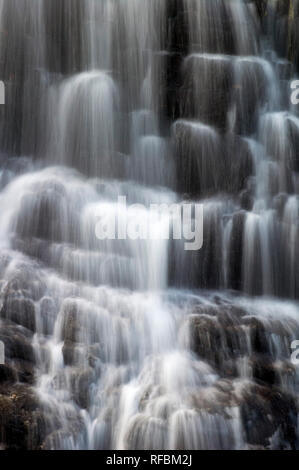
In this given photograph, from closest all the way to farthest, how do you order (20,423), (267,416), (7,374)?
1. (20,423)
2. (267,416)
3. (7,374)

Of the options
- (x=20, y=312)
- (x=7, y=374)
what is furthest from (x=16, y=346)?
(x=20, y=312)

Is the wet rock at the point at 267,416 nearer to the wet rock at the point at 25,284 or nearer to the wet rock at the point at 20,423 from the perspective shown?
the wet rock at the point at 20,423

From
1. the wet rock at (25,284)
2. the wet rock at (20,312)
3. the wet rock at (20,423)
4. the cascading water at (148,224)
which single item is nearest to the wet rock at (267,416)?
the cascading water at (148,224)

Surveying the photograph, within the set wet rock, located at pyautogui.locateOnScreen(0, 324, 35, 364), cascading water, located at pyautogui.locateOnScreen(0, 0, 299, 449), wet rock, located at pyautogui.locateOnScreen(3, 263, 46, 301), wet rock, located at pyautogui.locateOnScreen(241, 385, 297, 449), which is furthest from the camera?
wet rock, located at pyautogui.locateOnScreen(3, 263, 46, 301)

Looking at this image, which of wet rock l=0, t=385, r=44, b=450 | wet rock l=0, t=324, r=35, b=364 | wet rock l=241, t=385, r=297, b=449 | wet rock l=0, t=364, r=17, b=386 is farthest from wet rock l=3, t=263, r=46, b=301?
wet rock l=241, t=385, r=297, b=449

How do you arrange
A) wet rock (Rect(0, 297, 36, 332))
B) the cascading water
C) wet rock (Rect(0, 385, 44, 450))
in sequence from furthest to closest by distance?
1. wet rock (Rect(0, 297, 36, 332))
2. the cascading water
3. wet rock (Rect(0, 385, 44, 450))

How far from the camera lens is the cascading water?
7.08 meters

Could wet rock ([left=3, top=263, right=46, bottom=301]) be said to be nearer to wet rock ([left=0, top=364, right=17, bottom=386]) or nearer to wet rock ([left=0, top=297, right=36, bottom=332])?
wet rock ([left=0, top=297, right=36, bottom=332])

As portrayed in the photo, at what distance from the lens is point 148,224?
10219 millimetres

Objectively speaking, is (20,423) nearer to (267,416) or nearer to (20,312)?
(20,312)

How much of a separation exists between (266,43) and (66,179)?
7.27 metres

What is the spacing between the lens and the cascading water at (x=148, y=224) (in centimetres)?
708

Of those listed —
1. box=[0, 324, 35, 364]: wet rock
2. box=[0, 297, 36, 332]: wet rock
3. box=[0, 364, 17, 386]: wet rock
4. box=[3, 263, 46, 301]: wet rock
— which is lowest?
box=[0, 364, 17, 386]: wet rock

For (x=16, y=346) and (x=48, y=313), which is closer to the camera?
(x=16, y=346)
